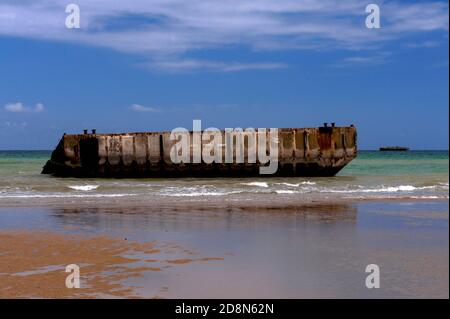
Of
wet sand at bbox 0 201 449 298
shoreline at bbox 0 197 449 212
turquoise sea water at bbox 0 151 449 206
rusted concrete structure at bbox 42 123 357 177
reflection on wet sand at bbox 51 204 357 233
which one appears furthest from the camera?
rusted concrete structure at bbox 42 123 357 177

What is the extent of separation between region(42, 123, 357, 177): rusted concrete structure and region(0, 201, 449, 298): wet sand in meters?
12.5

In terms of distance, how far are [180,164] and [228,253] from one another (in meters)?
18.2

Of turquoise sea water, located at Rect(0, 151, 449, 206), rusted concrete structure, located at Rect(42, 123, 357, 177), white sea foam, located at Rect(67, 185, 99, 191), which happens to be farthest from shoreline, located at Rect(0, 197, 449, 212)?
rusted concrete structure, located at Rect(42, 123, 357, 177)

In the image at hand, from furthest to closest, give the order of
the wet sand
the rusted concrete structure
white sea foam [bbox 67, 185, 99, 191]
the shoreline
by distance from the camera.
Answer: the rusted concrete structure < white sea foam [bbox 67, 185, 99, 191] < the shoreline < the wet sand

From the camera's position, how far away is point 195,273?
259 inches

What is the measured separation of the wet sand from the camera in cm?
585

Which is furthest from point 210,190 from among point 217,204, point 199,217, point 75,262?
point 75,262

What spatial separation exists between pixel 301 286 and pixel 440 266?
2.05 meters

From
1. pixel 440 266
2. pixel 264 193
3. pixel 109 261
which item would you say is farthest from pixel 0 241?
pixel 264 193

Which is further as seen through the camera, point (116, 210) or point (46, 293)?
point (116, 210)

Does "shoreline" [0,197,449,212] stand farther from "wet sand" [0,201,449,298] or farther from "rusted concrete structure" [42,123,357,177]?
"rusted concrete structure" [42,123,357,177]

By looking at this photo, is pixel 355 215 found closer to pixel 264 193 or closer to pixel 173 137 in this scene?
pixel 264 193

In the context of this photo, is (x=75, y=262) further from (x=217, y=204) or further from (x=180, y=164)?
(x=180, y=164)
